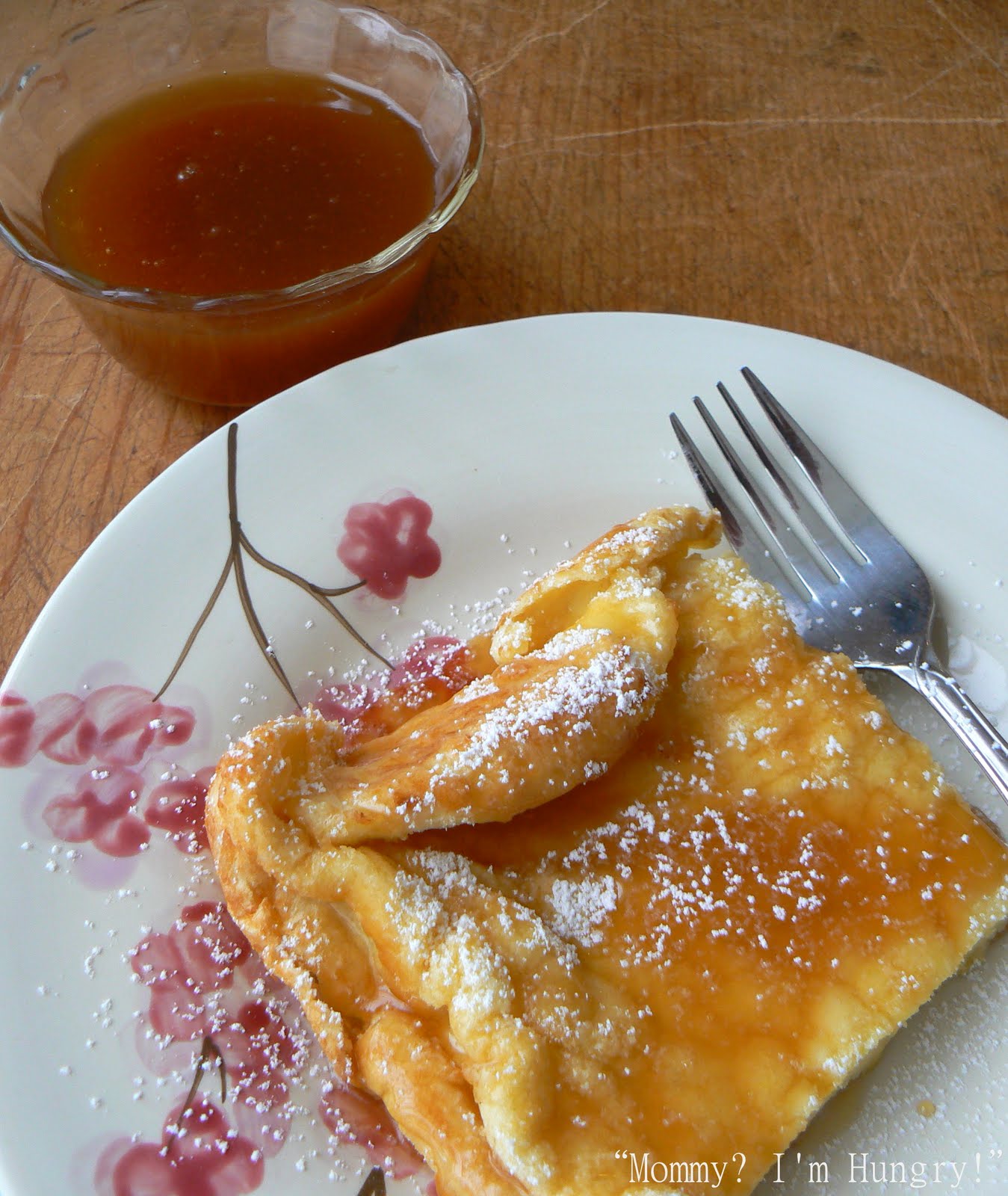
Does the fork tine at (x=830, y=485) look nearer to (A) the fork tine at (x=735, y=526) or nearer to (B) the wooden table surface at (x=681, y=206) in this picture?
(A) the fork tine at (x=735, y=526)

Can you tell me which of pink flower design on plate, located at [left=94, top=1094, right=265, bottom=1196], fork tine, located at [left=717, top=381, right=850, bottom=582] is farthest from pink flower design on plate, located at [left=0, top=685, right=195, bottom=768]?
fork tine, located at [left=717, top=381, right=850, bottom=582]

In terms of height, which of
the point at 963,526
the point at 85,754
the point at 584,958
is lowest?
the point at 963,526

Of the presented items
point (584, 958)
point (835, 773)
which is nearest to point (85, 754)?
point (584, 958)

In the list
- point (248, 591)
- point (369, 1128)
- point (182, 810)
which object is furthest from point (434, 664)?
point (369, 1128)

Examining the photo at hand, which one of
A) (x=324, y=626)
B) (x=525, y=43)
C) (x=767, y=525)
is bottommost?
(x=767, y=525)

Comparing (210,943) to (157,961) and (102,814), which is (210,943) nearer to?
(157,961)

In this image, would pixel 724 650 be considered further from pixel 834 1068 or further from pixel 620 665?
pixel 834 1068

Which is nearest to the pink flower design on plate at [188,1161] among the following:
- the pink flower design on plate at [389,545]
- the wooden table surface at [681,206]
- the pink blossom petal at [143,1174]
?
the pink blossom petal at [143,1174]
